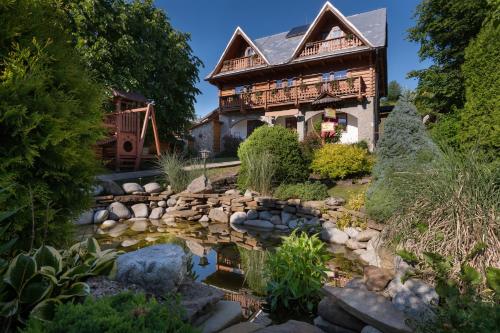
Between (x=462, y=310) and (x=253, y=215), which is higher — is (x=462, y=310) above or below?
above

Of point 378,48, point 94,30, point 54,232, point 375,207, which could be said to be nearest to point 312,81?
point 378,48

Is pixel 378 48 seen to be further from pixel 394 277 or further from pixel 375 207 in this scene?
pixel 394 277

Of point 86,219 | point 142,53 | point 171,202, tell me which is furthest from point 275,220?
point 142,53

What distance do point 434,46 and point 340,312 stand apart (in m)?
14.6

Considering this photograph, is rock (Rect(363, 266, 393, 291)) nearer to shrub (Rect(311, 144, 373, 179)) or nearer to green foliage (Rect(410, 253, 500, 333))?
green foliage (Rect(410, 253, 500, 333))

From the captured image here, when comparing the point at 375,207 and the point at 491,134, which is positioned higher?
the point at 491,134

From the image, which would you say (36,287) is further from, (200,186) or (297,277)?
(200,186)

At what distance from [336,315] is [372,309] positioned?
381 mm

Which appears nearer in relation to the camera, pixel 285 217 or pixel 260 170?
pixel 285 217

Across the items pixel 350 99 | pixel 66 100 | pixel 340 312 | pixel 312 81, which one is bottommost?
pixel 340 312

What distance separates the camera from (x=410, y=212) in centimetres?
304

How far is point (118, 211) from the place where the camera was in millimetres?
7789

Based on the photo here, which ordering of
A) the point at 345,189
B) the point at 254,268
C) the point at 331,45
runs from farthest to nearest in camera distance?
the point at 331,45
the point at 345,189
the point at 254,268

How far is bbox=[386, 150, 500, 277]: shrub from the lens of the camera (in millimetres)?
2551
